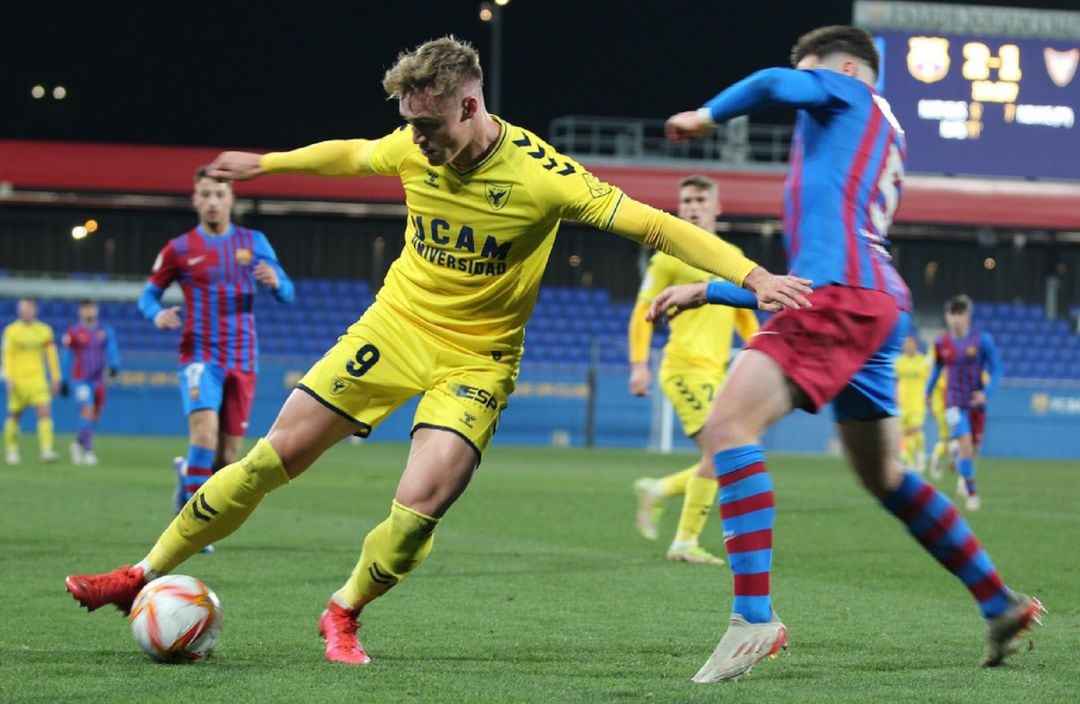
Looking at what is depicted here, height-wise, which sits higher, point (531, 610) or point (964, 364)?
point (531, 610)

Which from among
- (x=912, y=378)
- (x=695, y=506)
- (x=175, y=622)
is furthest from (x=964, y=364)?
(x=175, y=622)

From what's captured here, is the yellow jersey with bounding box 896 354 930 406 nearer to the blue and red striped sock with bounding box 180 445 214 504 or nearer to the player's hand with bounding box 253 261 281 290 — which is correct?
the blue and red striped sock with bounding box 180 445 214 504

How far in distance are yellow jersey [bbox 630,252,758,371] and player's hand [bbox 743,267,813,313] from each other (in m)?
4.46

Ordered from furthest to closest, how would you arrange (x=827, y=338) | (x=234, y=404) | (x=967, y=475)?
1. (x=967, y=475)
2. (x=234, y=404)
3. (x=827, y=338)

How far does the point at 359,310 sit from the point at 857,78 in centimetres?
2885

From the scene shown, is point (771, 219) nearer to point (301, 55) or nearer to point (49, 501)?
point (301, 55)

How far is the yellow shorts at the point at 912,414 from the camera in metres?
22.0

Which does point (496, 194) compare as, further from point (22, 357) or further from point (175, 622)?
point (22, 357)

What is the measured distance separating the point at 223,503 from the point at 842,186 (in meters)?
2.31

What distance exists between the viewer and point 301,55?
40688 mm

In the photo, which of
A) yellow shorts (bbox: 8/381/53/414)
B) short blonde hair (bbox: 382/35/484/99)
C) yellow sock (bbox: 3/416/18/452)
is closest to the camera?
short blonde hair (bbox: 382/35/484/99)

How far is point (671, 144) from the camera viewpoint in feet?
119

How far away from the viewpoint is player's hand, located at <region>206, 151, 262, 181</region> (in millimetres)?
5031

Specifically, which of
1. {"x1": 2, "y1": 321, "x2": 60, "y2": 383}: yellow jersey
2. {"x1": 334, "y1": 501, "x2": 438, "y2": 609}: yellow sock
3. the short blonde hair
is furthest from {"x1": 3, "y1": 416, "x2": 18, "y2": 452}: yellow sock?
the short blonde hair
